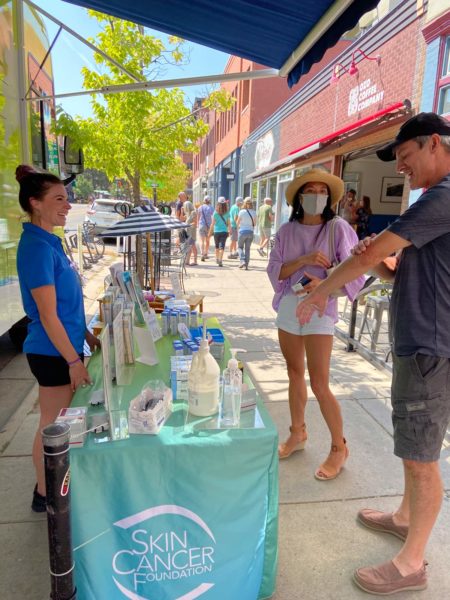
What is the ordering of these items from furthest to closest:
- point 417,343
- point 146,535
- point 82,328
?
point 82,328 → point 417,343 → point 146,535

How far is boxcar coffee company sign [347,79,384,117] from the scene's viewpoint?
8531 mm

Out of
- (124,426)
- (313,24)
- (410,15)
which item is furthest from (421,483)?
(410,15)

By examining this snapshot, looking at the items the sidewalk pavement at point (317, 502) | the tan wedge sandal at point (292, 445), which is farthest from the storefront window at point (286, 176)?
the tan wedge sandal at point (292, 445)

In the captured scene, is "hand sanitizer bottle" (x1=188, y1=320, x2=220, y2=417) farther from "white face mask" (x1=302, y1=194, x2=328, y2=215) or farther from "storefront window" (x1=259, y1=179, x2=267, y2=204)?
"storefront window" (x1=259, y1=179, x2=267, y2=204)

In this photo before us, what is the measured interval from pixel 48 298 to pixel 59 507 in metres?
0.93

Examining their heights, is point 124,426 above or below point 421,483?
above

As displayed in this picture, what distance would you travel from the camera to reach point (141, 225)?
13.5 ft

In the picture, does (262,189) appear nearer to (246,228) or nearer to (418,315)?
(246,228)

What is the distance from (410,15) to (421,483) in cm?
797

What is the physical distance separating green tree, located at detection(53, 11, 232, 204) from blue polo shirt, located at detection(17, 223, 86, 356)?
362 centimetres

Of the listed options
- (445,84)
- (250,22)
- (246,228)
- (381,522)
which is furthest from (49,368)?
(246,228)

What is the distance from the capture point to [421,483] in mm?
1906

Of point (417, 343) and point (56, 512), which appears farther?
point (417, 343)

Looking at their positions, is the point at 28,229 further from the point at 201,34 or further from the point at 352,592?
the point at 201,34
